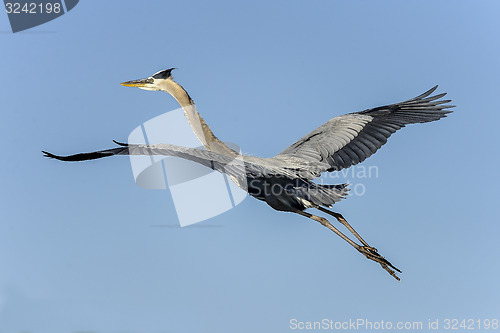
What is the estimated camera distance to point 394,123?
10109 mm

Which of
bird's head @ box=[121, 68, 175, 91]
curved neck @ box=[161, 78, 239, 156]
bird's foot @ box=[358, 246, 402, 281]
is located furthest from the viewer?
bird's head @ box=[121, 68, 175, 91]

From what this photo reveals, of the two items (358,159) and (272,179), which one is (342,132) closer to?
(358,159)

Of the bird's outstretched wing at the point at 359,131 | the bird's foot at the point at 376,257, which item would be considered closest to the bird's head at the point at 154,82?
the bird's outstretched wing at the point at 359,131

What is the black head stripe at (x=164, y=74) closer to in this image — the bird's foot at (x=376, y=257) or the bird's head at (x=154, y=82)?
the bird's head at (x=154, y=82)

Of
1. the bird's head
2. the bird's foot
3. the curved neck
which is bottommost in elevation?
the bird's foot

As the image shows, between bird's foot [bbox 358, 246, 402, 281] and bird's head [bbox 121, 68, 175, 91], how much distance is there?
12.1ft

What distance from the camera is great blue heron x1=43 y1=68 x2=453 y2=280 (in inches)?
290

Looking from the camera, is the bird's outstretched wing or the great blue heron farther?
the bird's outstretched wing

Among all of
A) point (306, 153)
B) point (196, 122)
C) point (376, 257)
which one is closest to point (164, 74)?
point (196, 122)

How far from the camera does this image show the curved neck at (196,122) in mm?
9188

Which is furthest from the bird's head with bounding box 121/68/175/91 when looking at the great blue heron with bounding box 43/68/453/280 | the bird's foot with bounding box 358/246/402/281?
the bird's foot with bounding box 358/246/402/281

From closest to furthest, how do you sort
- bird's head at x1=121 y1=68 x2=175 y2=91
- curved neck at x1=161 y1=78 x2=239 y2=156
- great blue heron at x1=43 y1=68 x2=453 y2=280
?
great blue heron at x1=43 y1=68 x2=453 y2=280 < curved neck at x1=161 y1=78 x2=239 y2=156 < bird's head at x1=121 y1=68 x2=175 y2=91

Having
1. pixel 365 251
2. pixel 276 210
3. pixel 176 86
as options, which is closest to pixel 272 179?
pixel 276 210

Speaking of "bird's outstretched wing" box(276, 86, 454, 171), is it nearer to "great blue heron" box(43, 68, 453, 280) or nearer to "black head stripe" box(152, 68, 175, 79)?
"great blue heron" box(43, 68, 453, 280)
